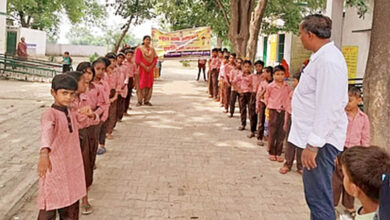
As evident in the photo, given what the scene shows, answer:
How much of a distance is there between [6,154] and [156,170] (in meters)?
2.10

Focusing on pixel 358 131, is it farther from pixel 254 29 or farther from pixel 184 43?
pixel 184 43

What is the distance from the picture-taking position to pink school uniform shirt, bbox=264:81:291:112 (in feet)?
20.1

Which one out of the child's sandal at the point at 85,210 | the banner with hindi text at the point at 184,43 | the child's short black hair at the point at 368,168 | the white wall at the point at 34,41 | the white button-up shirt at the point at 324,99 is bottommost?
the child's sandal at the point at 85,210

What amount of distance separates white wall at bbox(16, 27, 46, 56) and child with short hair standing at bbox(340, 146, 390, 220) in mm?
31132

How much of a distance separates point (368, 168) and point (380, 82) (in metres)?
3.16

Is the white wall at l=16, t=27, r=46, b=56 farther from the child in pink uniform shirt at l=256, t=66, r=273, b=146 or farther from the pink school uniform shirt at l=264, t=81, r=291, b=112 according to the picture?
the pink school uniform shirt at l=264, t=81, r=291, b=112

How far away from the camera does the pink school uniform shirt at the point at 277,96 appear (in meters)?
6.12

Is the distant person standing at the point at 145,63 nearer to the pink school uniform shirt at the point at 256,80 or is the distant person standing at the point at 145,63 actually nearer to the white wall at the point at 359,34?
the pink school uniform shirt at the point at 256,80

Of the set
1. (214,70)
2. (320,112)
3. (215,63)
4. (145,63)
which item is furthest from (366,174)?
(214,70)

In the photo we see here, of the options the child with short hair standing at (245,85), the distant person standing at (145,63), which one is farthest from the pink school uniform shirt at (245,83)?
the distant person standing at (145,63)

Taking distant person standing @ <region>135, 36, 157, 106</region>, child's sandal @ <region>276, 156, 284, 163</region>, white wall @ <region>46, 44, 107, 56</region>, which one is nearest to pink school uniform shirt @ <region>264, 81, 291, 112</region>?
child's sandal @ <region>276, 156, 284, 163</region>

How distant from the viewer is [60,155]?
3064 mm

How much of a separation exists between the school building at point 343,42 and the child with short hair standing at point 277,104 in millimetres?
4898

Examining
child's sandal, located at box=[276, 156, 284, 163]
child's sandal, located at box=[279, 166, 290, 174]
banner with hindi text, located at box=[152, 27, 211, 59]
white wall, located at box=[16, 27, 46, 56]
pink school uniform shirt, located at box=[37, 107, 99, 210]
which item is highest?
white wall, located at box=[16, 27, 46, 56]
